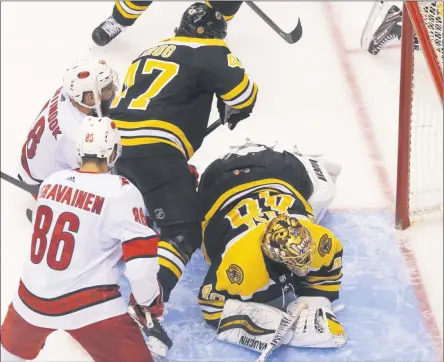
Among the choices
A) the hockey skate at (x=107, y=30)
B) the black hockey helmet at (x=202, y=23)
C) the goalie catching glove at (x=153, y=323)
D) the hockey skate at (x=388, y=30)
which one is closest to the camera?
the goalie catching glove at (x=153, y=323)

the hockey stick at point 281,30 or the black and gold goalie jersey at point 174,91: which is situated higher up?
the black and gold goalie jersey at point 174,91

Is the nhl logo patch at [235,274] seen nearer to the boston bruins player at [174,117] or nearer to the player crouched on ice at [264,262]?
the player crouched on ice at [264,262]

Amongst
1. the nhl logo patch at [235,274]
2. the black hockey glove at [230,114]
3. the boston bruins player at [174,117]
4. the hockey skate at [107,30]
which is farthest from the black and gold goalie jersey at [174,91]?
the hockey skate at [107,30]

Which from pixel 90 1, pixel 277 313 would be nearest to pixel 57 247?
pixel 277 313

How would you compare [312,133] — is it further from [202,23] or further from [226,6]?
[202,23]

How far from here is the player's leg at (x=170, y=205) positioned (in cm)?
309

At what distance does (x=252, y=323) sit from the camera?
A: 9.81ft

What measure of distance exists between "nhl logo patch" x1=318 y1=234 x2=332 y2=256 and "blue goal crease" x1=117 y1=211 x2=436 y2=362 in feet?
0.98

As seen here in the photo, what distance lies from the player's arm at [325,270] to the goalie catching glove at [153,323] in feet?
1.49

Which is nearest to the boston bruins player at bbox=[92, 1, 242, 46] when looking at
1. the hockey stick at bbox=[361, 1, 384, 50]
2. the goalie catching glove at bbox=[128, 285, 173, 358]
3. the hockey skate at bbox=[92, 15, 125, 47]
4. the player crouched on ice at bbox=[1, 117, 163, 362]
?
the hockey skate at bbox=[92, 15, 125, 47]

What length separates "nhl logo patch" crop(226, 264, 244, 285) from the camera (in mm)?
2945

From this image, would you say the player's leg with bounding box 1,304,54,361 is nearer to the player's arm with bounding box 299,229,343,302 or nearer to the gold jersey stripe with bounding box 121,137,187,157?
the gold jersey stripe with bounding box 121,137,187,157

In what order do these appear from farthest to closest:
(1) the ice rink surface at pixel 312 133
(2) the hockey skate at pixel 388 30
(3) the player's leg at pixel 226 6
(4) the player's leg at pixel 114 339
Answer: (2) the hockey skate at pixel 388 30
(3) the player's leg at pixel 226 6
(1) the ice rink surface at pixel 312 133
(4) the player's leg at pixel 114 339

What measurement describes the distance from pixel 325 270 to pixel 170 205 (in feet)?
1.73
